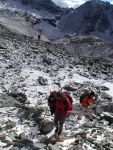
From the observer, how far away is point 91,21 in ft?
586

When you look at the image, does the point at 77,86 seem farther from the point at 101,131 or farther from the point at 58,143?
the point at 58,143

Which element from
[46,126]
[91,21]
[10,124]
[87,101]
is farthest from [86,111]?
[91,21]

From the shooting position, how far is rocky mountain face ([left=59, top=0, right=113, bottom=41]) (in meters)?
174

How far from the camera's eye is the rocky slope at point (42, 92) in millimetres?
12109

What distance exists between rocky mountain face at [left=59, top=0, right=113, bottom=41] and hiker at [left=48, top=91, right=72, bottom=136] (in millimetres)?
159810

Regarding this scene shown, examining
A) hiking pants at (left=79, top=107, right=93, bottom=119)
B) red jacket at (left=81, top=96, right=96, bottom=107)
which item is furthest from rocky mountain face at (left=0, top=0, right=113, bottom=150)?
red jacket at (left=81, top=96, right=96, bottom=107)

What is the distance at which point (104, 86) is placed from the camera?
28.1 meters

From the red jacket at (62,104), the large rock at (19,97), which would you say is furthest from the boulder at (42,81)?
the red jacket at (62,104)

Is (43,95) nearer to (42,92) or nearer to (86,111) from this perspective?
(42,92)

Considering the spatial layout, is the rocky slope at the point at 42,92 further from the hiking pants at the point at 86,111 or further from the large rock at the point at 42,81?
the hiking pants at the point at 86,111

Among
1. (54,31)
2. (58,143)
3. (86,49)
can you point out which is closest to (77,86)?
(58,143)

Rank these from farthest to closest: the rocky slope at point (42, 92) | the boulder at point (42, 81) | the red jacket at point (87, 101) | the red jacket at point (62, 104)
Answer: the boulder at point (42, 81), the red jacket at point (87, 101), the red jacket at point (62, 104), the rocky slope at point (42, 92)

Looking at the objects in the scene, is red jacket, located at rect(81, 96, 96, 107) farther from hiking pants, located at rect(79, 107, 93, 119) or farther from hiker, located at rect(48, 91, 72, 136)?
hiker, located at rect(48, 91, 72, 136)

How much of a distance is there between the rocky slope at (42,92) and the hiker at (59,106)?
1.36ft
